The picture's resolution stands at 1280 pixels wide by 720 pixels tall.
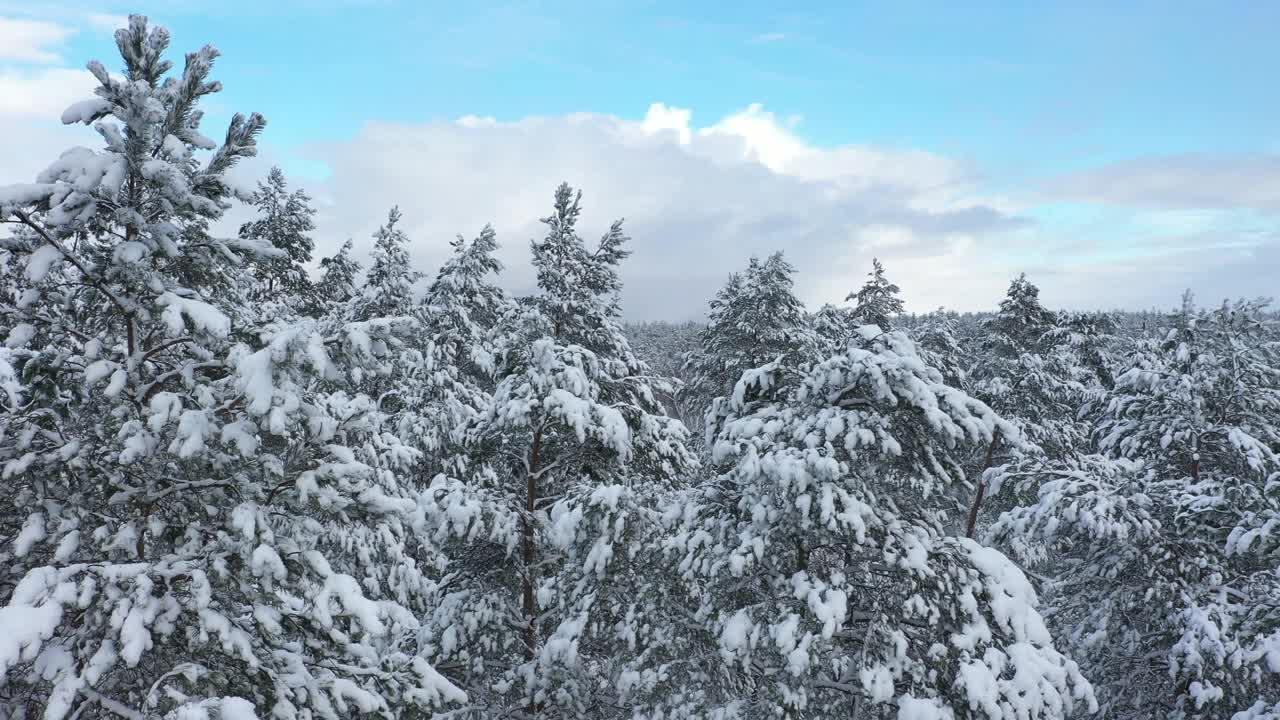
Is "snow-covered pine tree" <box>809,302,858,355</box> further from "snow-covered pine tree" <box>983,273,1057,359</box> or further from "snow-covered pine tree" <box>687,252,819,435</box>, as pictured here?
"snow-covered pine tree" <box>983,273,1057,359</box>

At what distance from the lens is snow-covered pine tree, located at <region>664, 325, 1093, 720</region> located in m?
6.36

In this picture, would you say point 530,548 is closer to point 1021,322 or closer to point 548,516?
point 548,516

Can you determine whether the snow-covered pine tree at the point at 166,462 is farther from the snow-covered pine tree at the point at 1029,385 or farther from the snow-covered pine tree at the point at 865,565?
the snow-covered pine tree at the point at 1029,385

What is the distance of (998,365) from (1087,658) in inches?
457

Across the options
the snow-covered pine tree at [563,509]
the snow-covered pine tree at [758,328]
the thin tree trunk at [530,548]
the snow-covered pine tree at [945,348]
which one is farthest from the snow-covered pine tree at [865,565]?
the snow-covered pine tree at [945,348]

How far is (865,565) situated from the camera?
23.8 feet

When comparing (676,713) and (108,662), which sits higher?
(108,662)

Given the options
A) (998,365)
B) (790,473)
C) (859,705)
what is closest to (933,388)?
(790,473)

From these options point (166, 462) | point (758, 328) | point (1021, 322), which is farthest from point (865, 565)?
point (1021, 322)

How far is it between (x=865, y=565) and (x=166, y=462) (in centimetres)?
645

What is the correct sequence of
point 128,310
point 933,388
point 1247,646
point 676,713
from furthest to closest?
point 1247,646
point 676,713
point 933,388
point 128,310

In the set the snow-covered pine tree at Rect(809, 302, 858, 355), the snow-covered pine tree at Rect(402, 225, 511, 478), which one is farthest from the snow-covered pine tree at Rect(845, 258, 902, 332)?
the snow-covered pine tree at Rect(402, 225, 511, 478)

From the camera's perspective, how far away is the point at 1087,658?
1175 centimetres

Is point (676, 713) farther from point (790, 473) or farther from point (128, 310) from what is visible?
point (128, 310)
